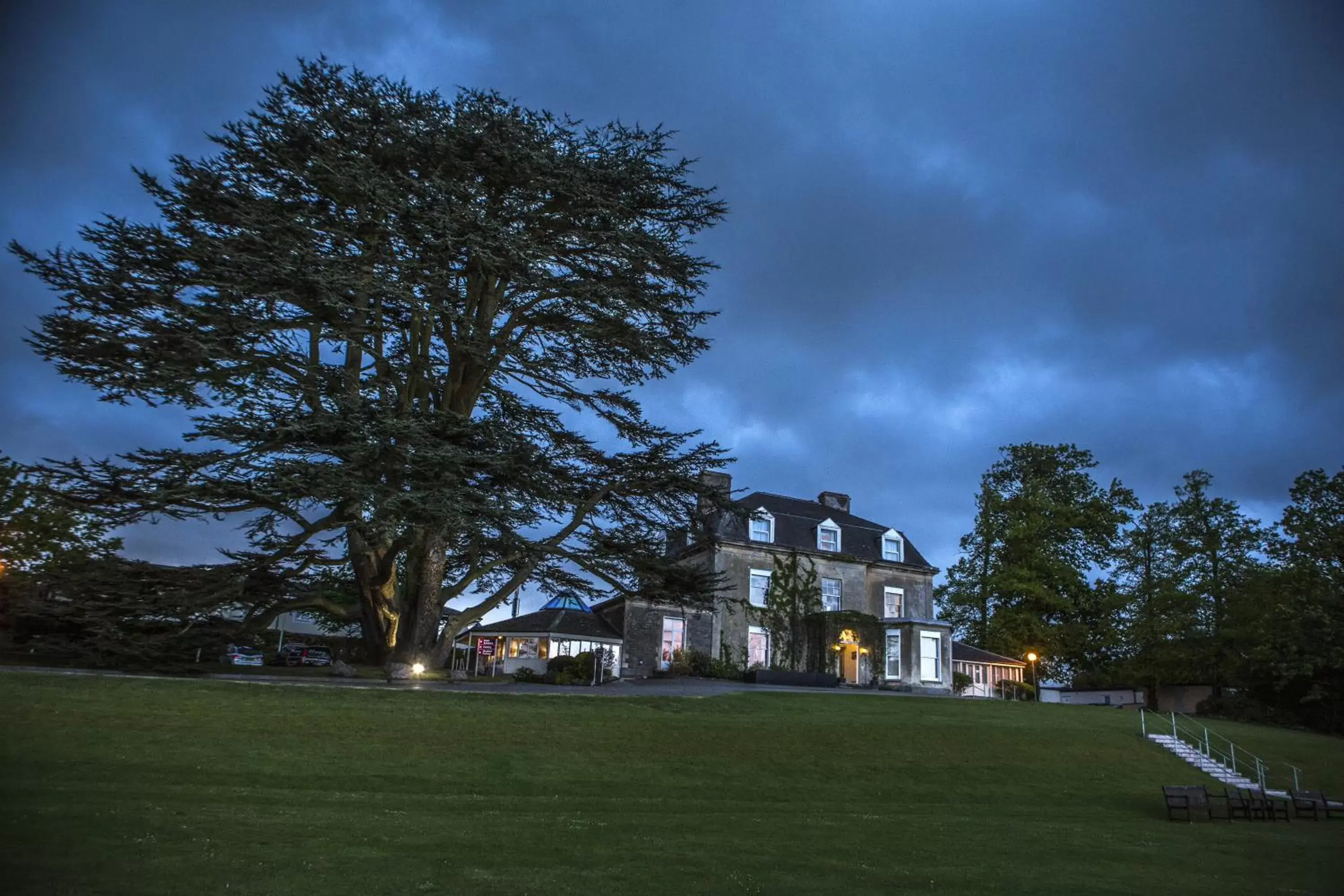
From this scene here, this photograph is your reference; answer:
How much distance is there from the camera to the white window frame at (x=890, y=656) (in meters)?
37.4

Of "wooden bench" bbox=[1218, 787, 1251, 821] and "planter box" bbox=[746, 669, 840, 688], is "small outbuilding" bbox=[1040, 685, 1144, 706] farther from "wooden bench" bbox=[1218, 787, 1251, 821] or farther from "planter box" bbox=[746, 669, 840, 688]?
"wooden bench" bbox=[1218, 787, 1251, 821]

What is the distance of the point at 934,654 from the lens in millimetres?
38156

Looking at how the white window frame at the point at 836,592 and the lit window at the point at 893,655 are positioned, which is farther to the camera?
the white window frame at the point at 836,592

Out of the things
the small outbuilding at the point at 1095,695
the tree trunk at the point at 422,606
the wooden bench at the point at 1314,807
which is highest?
the tree trunk at the point at 422,606

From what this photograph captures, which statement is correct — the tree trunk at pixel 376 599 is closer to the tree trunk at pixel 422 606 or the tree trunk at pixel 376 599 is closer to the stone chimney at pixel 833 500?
the tree trunk at pixel 422 606

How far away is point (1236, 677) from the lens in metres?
35.1

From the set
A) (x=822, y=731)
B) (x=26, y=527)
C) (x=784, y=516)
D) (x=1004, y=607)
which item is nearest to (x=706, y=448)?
(x=822, y=731)

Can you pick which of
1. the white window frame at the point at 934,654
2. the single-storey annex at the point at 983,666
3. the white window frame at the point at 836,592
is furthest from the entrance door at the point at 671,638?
the single-storey annex at the point at 983,666

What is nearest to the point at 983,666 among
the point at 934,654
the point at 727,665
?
the point at 934,654

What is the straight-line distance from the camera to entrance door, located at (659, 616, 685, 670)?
35844 mm

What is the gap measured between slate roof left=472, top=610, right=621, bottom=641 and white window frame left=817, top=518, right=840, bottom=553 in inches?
425

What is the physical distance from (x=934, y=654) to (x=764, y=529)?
31.3 ft

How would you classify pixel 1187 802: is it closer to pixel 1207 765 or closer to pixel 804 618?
pixel 1207 765

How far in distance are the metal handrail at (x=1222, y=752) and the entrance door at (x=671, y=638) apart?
1750 centimetres
